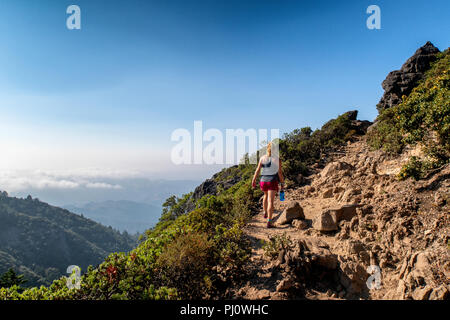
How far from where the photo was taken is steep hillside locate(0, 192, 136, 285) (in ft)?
431

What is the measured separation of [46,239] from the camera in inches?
5792

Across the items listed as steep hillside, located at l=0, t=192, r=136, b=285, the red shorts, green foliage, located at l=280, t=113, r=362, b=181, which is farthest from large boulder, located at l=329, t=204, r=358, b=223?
steep hillside, located at l=0, t=192, r=136, b=285

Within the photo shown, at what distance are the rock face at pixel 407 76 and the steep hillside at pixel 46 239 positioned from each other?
146 m

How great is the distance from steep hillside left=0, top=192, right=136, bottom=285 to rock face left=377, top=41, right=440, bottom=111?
479 feet

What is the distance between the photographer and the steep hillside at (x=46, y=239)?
431 ft

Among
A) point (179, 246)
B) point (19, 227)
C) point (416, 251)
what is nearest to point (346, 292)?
point (416, 251)

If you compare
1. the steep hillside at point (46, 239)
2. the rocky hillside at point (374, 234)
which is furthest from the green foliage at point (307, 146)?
the steep hillside at point (46, 239)

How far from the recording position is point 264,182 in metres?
6.77

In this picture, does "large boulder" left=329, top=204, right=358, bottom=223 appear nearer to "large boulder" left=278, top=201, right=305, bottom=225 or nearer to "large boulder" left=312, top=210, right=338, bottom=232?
"large boulder" left=312, top=210, right=338, bottom=232

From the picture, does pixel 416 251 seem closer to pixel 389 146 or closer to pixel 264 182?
pixel 264 182

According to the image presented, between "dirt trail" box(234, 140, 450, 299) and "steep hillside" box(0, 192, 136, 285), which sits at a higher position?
"dirt trail" box(234, 140, 450, 299)

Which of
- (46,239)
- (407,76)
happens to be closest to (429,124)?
(407,76)

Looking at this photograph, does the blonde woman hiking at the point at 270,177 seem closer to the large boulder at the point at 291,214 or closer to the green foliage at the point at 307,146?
the large boulder at the point at 291,214

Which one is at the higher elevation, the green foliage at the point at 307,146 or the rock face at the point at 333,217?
the green foliage at the point at 307,146
